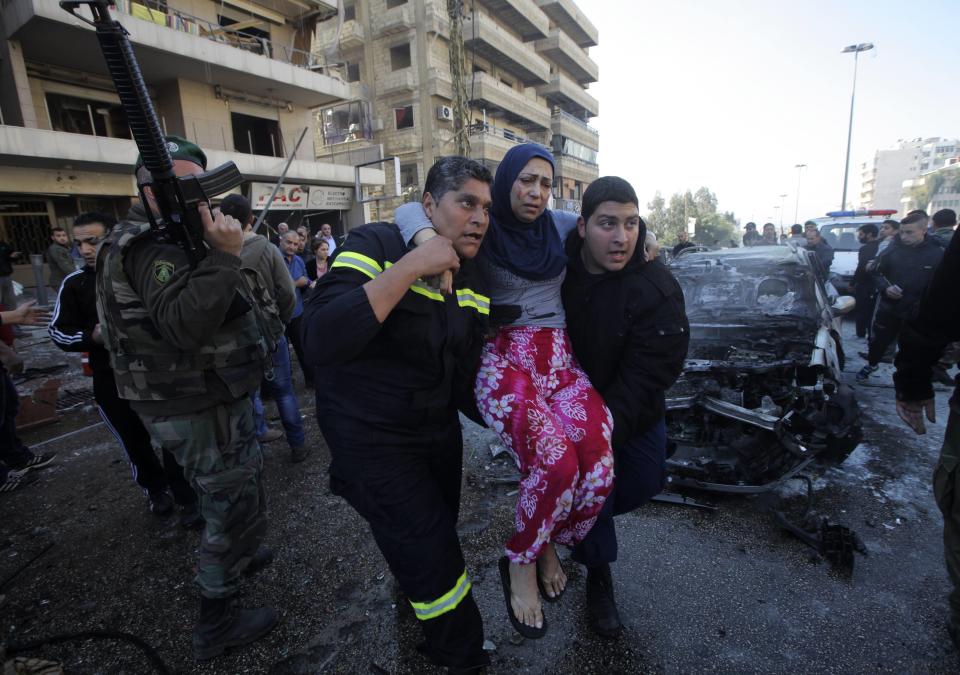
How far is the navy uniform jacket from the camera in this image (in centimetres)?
157

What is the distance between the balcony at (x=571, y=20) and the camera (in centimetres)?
3334

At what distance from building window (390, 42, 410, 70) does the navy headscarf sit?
89.8 feet

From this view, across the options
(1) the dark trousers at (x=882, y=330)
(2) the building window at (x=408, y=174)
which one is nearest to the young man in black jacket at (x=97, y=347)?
(1) the dark trousers at (x=882, y=330)

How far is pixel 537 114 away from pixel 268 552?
3323 centimetres

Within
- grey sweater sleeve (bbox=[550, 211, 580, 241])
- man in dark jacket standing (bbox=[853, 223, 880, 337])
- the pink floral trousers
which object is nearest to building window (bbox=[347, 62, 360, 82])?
man in dark jacket standing (bbox=[853, 223, 880, 337])

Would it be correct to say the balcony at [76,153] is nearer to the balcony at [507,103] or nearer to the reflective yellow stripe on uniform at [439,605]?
the reflective yellow stripe on uniform at [439,605]

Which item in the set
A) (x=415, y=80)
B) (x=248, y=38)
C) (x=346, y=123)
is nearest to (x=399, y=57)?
(x=415, y=80)

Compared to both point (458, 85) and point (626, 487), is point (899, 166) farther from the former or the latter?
point (626, 487)

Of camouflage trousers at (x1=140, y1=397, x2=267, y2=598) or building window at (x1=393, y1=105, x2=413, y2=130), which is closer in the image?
camouflage trousers at (x1=140, y1=397, x2=267, y2=598)

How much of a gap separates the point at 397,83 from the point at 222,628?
87.8 ft

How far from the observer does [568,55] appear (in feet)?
116

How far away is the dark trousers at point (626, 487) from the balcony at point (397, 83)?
26.2 m

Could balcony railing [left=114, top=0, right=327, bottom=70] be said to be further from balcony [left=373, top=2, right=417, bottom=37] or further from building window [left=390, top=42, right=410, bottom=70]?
building window [left=390, top=42, right=410, bottom=70]

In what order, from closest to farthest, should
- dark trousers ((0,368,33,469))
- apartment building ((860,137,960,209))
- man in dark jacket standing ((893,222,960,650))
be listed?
man in dark jacket standing ((893,222,960,650)) < dark trousers ((0,368,33,469)) < apartment building ((860,137,960,209))
